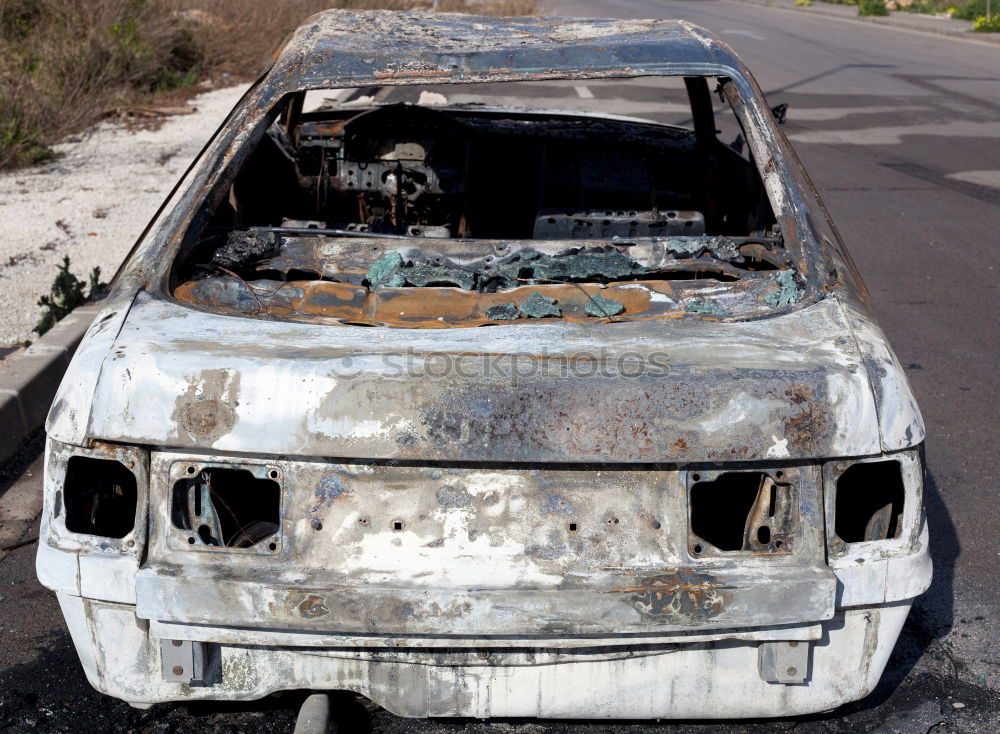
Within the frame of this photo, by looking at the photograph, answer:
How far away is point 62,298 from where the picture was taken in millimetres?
5207

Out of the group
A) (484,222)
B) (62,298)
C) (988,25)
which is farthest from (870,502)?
(988,25)

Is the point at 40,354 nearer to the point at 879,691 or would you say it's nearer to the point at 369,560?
the point at 369,560

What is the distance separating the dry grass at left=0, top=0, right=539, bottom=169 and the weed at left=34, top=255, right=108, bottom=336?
4298 mm

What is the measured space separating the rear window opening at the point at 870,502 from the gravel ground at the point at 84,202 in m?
4.18

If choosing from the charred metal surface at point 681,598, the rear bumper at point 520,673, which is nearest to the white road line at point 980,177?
the rear bumper at point 520,673

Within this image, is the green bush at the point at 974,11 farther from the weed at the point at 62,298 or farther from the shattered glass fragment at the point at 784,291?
the shattered glass fragment at the point at 784,291

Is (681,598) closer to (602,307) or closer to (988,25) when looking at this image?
(602,307)

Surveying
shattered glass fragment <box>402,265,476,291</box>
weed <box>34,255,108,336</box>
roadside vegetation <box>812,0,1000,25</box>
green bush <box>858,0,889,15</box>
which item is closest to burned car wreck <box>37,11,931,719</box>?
shattered glass fragment <box>402,265,476,291</box>

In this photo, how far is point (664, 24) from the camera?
11.5ft

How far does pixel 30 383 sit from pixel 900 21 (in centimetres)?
2715

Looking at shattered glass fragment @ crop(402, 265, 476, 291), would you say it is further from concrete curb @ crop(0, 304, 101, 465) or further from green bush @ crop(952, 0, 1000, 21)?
green bush @ crop(952, 0, 1000, 21)

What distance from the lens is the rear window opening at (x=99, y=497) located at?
211cm

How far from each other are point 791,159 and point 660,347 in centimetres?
116

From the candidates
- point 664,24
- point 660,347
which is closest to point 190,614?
point 660,347
